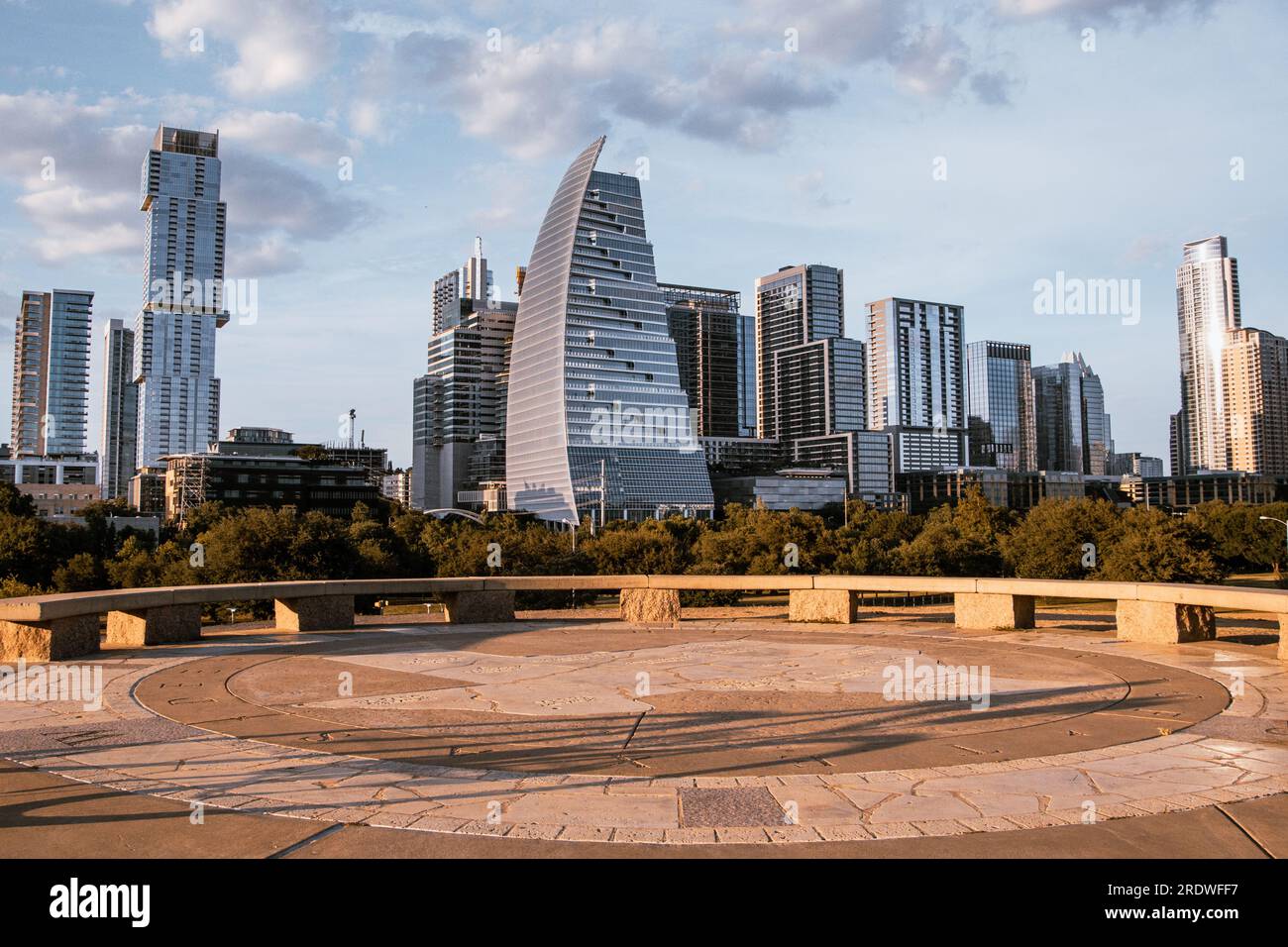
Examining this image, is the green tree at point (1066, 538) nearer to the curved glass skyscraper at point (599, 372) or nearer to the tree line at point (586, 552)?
the tree line at point (586, 552)

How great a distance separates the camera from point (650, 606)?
85.4ft

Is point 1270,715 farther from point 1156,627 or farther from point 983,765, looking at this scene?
point 1156,627

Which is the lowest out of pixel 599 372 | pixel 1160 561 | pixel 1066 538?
pixel 1160 561

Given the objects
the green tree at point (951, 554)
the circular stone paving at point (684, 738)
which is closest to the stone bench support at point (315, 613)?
the circular stone paving at point (684, 738)

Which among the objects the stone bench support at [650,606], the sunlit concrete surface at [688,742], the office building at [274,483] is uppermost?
the office building at [274,483]

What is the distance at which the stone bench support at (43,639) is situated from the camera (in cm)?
1689

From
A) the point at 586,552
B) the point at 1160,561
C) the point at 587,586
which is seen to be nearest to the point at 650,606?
the point at 587,586

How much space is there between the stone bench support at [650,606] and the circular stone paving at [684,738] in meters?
6.74

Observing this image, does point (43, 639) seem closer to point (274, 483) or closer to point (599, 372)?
point (274, 483)

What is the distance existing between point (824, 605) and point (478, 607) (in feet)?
29.9
